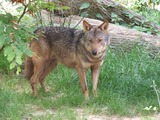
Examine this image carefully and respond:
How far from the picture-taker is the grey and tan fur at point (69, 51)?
6.34 meters

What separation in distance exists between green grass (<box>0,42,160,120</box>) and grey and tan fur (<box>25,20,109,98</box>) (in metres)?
0.29

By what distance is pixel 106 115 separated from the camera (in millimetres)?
5598

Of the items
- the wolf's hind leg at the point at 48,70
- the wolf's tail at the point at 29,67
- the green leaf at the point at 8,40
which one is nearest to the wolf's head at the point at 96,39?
the wolf's hind leg at the point at 48,70

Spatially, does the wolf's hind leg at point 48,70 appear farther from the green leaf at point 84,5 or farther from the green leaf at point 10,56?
the green leaf at point 10,56

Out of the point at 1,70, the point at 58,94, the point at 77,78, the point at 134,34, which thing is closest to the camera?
the point at 58,94

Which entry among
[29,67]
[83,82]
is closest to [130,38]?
[83,82]

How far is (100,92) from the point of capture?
643cm

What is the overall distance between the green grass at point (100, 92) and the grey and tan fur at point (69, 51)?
0.29 m

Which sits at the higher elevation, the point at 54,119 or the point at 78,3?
the point at 78,3

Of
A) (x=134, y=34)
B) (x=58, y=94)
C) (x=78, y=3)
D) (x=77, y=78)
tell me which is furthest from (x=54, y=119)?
(x=78, y=3)

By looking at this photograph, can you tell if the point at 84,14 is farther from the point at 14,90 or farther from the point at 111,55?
the point at 14,90


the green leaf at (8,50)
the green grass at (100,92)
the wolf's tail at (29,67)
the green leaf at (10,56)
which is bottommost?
the green grass at (100,92)

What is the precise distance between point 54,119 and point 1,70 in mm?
2784

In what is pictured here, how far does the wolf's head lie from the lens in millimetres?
6207
